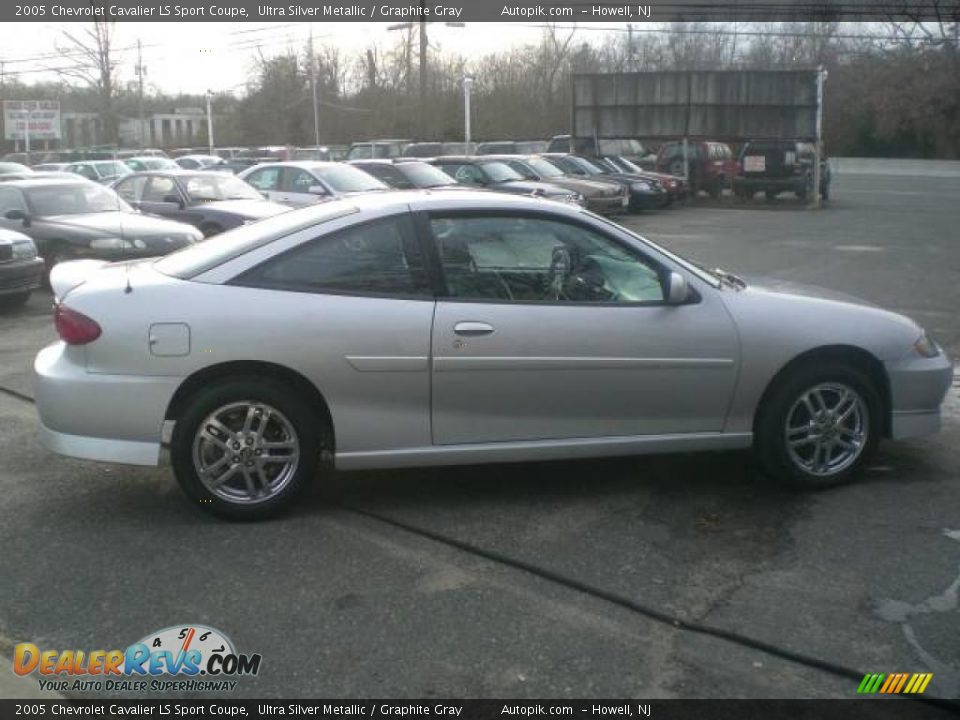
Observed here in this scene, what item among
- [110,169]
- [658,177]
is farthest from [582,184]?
[110,169]

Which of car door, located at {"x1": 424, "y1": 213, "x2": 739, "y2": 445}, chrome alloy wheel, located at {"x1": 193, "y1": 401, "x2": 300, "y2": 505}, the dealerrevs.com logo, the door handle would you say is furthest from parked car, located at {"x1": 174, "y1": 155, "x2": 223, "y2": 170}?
the dealerrevs.com logo

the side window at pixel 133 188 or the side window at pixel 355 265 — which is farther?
the side window at pixel 133 188

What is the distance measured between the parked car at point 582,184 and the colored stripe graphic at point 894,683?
62.5 feet

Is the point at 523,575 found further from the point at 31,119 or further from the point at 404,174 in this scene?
the point at 31,119

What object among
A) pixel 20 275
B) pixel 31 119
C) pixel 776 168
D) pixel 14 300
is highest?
pixel 31 119

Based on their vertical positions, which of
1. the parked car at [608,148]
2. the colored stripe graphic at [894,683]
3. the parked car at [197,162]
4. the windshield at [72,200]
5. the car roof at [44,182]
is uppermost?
the parked car at [608,148]

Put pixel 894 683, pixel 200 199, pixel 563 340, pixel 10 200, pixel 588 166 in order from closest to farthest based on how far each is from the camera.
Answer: pixel 894 683
pixel 563 340
pixel 10 200
pixel 200 199
pixel 588 166

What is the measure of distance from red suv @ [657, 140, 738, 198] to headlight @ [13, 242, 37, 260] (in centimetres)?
2303

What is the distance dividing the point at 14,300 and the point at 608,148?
2433cm

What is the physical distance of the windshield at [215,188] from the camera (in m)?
15.4

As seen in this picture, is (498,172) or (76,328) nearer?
(76,328)

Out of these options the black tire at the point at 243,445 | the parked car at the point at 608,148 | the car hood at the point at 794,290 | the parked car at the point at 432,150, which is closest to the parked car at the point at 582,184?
the parked car at the point at 608,148

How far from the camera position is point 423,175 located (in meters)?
19.3

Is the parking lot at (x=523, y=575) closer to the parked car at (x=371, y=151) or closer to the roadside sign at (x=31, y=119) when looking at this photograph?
the parked car at (x=371, y=151)
